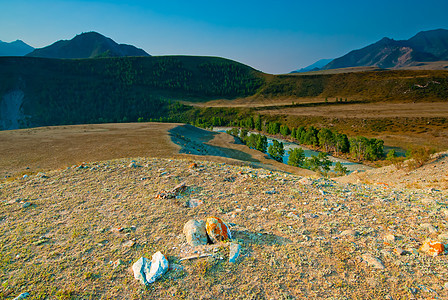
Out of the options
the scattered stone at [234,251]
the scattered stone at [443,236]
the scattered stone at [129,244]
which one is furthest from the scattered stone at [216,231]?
the scattered stone at [443,236]

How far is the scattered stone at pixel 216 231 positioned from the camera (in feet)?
20.6

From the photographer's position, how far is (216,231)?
6.35 m

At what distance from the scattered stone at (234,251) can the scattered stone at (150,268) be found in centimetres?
165

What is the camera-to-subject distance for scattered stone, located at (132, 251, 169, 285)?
508 centimetres

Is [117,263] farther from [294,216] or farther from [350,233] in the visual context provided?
[350,233]

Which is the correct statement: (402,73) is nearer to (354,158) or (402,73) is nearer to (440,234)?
(354,158)

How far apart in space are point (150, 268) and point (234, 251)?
2.20 meters

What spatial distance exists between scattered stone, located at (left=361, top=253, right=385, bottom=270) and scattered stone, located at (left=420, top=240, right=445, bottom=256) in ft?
4.49

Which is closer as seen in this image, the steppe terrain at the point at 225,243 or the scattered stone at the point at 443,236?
the steppe terrain at the point at 225,243

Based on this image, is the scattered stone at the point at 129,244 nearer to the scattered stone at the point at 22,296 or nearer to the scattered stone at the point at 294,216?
the scattered stone at the point at 22,296

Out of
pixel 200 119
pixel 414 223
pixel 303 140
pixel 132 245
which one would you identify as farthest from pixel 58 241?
pixel 200 119

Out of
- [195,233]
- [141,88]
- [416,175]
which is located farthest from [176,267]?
[141,88]

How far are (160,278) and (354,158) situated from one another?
65431 millimetres

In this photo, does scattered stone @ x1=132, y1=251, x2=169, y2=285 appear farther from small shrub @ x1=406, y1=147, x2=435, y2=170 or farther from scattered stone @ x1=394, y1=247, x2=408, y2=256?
small shrub @ x1=406, y1=147, x2=435, y2=170
